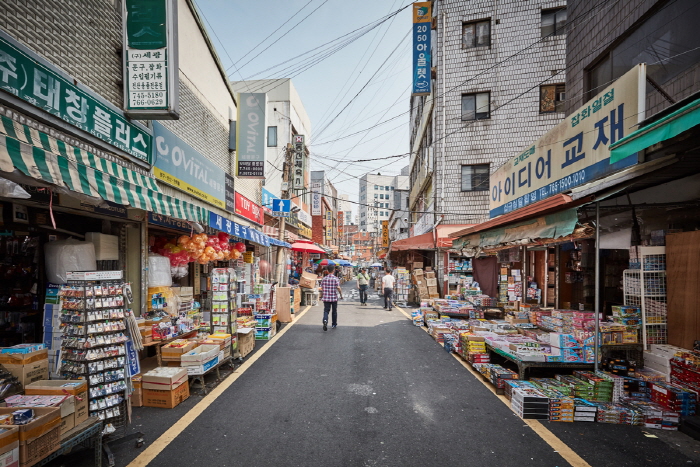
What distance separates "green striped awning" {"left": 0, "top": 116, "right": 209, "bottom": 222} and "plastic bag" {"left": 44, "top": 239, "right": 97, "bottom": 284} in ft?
4.57

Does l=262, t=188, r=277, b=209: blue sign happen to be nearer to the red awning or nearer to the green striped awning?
the red awning

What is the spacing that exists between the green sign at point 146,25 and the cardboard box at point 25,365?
5262 mm

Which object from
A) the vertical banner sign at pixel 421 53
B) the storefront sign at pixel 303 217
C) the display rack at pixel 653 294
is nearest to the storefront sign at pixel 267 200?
the storefront sign at pixel 303 217

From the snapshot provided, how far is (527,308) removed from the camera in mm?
9531

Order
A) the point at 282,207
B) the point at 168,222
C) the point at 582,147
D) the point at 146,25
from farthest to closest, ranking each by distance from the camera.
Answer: the point at 282,207 → the point at 168,222 → the point at 582,147 → the point at 146,25

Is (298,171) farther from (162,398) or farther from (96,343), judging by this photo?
(96,343)

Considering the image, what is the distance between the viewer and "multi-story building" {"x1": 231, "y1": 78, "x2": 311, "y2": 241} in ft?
57.6

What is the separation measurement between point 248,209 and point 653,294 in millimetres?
12700

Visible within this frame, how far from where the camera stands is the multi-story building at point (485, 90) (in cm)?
1658

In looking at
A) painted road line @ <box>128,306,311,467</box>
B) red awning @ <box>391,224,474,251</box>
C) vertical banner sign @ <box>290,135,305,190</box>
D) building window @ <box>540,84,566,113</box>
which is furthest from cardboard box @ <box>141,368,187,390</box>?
building window @ <box>540,84,566,113</box>

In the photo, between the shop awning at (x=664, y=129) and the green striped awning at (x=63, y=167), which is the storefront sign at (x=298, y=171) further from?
the shop awning at (x=664, y=129)

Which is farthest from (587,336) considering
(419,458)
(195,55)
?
(195,55)

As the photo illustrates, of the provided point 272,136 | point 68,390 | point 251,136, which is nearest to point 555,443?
point 68,390

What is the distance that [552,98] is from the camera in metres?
16.6
